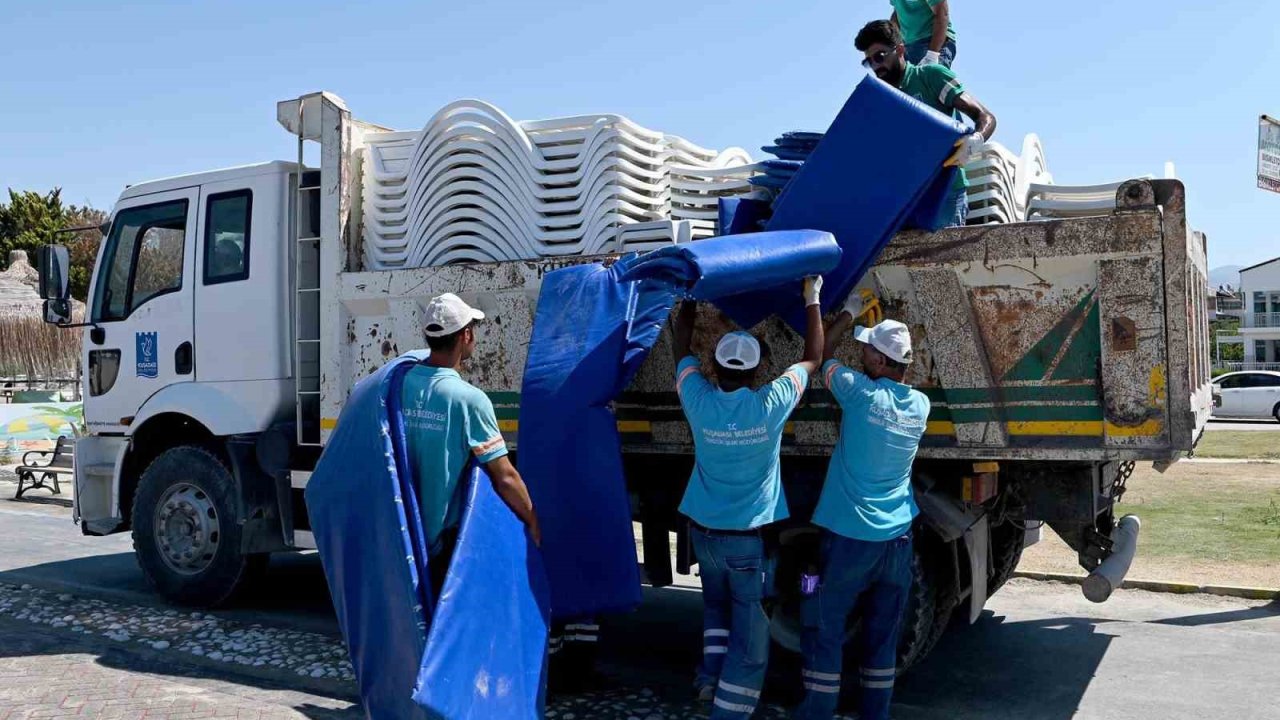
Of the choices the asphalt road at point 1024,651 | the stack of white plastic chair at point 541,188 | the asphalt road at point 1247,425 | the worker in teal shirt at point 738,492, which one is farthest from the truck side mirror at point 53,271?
the asphalt road at point 1247,425

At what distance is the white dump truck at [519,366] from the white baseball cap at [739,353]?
0.64 m

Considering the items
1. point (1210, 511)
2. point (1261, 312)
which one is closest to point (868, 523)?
point (1210, 511)

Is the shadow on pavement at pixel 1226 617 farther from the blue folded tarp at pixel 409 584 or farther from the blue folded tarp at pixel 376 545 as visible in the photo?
the blue folded tarp at pixel 376 545

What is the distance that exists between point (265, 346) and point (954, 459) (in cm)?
440

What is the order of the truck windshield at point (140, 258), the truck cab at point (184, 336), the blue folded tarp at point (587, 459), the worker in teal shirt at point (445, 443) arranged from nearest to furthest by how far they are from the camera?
the worker in teal shirt at point (445, 443), the blue folded tarp at point (587, 459), the truck cab at point (184, 336), the truck windshield at point (140, 258)

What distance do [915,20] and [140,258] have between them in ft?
17.6

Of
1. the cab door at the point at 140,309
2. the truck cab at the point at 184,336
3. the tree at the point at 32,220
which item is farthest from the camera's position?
the tree at the point at 32,220

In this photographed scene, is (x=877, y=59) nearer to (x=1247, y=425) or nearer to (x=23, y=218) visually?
(x=1247, y=425)

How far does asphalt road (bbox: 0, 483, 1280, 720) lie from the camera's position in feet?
17.5

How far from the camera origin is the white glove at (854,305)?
493 cm

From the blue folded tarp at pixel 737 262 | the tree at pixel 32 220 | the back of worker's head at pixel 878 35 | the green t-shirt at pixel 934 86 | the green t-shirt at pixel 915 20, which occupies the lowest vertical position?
the blue folded tarp at pixel 737 262

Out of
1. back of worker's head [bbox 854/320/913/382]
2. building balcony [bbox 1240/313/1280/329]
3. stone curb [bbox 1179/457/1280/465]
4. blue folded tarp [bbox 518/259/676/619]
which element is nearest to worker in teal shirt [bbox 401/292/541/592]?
blue folded tarp [bbox 518/259/676/619]

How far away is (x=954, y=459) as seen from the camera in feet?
16.3

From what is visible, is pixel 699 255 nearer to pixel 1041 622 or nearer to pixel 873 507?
pixel 873 507
